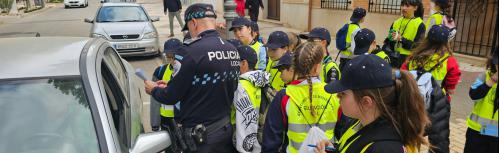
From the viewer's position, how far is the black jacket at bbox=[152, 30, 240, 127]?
8.84ft

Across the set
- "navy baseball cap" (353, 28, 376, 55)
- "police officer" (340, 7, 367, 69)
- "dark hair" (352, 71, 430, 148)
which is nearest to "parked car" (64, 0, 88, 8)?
"police officer" (340, 7, 367, 69)

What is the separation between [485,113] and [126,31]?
836 cm

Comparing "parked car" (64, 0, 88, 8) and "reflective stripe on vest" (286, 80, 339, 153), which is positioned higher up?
"reflective stripe on vest" (286, 80, 339, 153)

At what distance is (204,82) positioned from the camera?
2.75 meters

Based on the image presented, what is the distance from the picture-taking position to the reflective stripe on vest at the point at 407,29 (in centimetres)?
548

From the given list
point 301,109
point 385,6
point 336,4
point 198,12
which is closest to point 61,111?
point 198,12

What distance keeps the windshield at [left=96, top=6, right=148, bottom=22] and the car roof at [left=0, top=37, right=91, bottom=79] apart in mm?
7699

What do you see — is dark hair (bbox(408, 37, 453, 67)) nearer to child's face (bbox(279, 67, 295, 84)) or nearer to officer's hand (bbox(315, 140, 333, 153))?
child's face (bbox(279, 67, 295, 84))

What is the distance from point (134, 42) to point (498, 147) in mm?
8295

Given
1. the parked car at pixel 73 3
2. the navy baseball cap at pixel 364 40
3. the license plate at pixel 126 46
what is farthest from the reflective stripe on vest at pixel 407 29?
the parked car at pixel 73 3

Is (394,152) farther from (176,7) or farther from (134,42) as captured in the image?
(176,7)

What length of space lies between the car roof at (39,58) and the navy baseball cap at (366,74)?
160 cm

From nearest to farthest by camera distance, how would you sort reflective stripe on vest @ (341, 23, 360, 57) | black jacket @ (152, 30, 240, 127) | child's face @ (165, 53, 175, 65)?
black jacket @ (152, 30, 240, 127)
child's face @ (165, 53, 175, 65)
reflective stripe on vest @ (341, 23, 360, 57)

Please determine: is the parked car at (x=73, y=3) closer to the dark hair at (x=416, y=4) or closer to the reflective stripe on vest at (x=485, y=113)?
the dark hair at (x=416, y=4)
